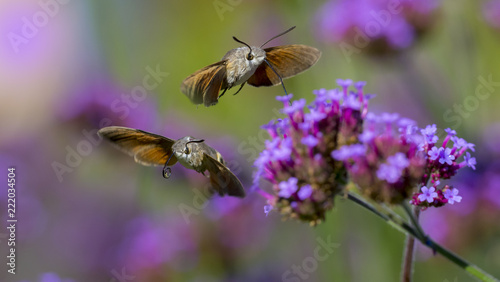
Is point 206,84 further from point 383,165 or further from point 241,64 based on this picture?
point 383,165

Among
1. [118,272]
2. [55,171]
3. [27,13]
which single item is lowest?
[118,272]

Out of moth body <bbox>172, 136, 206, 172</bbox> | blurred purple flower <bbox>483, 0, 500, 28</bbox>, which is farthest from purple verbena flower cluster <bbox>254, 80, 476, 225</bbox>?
blurred purple flower <bbox>483, 0, 500, 28</bbox>

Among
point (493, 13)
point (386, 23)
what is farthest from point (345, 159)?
point (493, 13)

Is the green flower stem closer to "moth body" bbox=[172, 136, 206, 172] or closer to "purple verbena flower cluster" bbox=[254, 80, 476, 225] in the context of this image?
"purple verbena flower cluster" bbox=[254, 80, 476, 225]

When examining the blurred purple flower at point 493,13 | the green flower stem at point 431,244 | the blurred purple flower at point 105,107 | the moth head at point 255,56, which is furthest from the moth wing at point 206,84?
the blurred purple flower at point 493,13

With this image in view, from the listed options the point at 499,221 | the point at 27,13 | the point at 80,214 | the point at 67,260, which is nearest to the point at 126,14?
the point at 27,13

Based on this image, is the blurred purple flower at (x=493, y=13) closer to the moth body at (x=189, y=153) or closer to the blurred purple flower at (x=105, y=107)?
the blurred purple flower at (x=105, y=107)

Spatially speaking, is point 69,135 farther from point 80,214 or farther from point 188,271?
point 188,271
